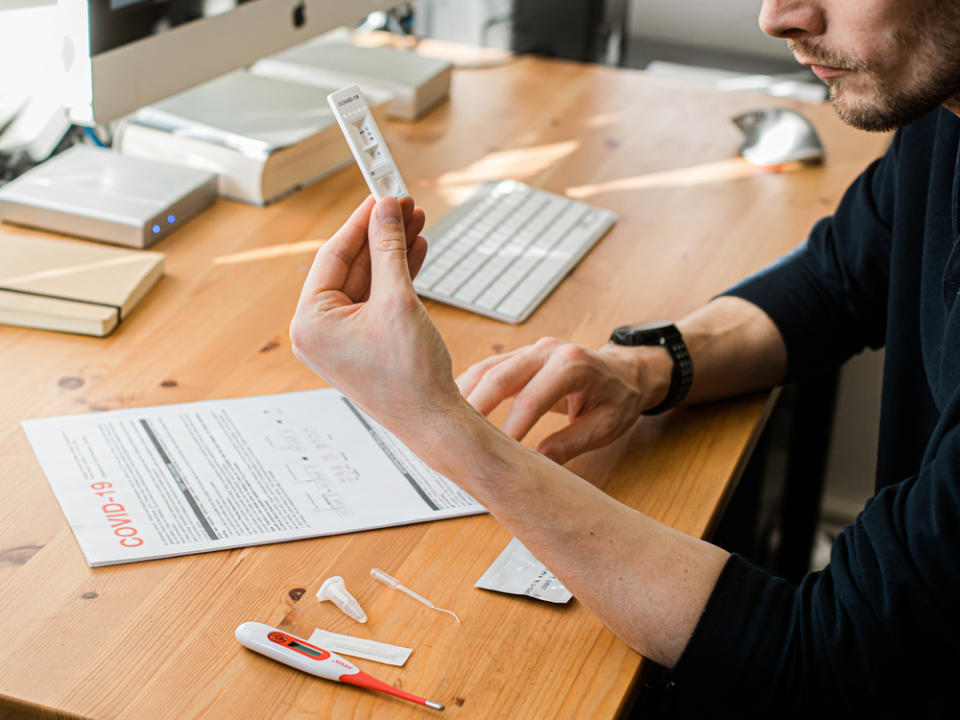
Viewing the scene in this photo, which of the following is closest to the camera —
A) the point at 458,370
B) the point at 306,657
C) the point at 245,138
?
the point at 306,657

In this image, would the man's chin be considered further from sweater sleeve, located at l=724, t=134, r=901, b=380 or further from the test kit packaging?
the test kit packaging

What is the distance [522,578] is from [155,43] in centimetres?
75

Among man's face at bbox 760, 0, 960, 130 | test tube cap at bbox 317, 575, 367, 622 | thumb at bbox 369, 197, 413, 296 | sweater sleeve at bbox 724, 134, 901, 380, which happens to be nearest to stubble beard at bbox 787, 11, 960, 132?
man's face at bbox 760, 0, 960, 130

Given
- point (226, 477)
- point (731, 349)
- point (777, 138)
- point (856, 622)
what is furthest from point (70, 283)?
point (777, 138)

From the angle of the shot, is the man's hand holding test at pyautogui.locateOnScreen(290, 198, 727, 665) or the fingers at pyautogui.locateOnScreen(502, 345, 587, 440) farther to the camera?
the fingers at pyautogui.locateOnScreen(502, 345, 587, 440)

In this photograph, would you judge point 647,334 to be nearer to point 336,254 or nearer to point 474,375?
point 474,375

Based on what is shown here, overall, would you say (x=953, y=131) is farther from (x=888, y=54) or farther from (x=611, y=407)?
(x=611, y=407)

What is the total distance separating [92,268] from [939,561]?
79 centimetres

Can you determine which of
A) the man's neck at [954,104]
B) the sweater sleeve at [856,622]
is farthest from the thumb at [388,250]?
the man's neck at [954,104]

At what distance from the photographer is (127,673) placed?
600mm

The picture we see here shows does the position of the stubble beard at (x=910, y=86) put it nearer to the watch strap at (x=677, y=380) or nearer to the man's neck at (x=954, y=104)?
the man's neck at (x=954, y=104)

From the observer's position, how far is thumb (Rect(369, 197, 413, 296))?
2.18 feet

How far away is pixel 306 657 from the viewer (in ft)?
2.01

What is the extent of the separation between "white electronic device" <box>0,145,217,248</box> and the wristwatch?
52 cm
